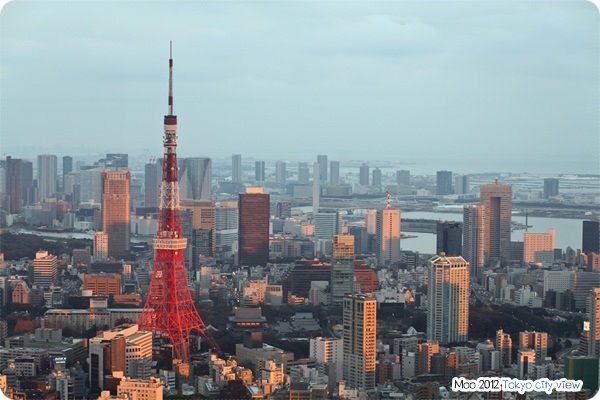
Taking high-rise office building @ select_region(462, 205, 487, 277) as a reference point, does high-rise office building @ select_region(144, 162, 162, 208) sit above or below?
above

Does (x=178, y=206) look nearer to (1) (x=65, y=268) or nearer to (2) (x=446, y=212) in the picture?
(1) (x=65, y=268)

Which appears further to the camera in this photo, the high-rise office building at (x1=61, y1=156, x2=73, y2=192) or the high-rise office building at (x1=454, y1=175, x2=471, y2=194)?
the high-rise office building at (x1=454, y1=175, x2=471, y2=194)

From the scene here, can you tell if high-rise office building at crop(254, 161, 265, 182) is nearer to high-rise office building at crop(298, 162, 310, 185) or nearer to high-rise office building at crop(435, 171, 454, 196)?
high-rise office building at crop(298, 162, 310, 185)

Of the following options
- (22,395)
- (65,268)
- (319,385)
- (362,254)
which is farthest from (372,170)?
(22,395)

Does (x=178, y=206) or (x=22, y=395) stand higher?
(x=178, y=206)

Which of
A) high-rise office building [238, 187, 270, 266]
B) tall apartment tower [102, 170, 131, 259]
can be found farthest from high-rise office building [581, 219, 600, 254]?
tall apartment tower [102, 170, 131, 259]

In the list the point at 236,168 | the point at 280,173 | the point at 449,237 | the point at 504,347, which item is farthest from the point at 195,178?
the point at 504,347

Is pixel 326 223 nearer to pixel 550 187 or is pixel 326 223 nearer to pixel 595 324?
pixel 550 187
